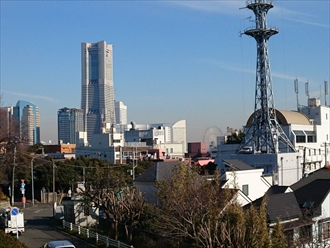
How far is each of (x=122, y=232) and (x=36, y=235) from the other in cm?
528

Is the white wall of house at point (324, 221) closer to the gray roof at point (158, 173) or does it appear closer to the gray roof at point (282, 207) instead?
the gray roof at point (282, 207)

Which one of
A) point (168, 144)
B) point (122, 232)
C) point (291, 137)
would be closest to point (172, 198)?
point (122, 232)

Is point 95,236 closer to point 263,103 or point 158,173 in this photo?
point 158,173

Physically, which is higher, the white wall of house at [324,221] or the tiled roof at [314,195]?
the tiled roof at [314,195]

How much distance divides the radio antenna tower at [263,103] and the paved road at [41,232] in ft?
96.3

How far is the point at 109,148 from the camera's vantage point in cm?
9681

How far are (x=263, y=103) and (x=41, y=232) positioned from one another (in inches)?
1472

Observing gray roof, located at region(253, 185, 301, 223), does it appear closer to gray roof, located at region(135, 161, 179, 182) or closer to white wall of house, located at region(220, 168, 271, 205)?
gray roof, located at region(135, 161, 179, 182)

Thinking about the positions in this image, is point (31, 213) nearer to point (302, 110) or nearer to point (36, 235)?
point (36, 235)

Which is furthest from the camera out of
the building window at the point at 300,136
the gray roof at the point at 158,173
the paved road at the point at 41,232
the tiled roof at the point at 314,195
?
the building window at the point at 300,136

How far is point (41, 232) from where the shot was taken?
29484mm

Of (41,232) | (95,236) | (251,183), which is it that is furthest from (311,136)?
(95,236)

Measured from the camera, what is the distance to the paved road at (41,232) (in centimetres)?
2590

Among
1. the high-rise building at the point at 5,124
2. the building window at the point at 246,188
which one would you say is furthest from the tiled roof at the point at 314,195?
the high-rise building at the point at 5,124
